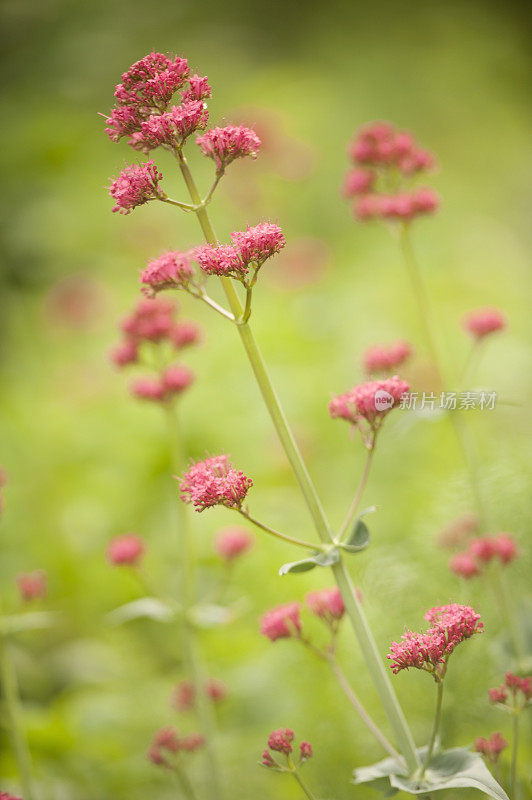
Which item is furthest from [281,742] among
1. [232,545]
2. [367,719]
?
[232,545]

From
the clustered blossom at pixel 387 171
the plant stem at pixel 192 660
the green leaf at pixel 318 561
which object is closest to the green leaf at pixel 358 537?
the green leaf at pixel 318 561

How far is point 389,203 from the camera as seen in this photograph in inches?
54.9

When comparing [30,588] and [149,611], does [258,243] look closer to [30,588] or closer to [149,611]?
[149,611]

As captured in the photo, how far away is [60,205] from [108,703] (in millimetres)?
4002

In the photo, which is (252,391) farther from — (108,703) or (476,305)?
(108,703)

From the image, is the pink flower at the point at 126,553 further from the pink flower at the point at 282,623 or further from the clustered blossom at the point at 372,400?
the clustered blossom at the point at 372,400

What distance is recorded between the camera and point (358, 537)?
0.90 metres

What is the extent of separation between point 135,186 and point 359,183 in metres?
0.73

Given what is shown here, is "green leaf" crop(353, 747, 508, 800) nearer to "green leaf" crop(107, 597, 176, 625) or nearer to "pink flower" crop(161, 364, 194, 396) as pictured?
"green leaf" crop(107, 597, 176, 625)

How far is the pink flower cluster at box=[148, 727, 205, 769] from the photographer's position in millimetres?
1201

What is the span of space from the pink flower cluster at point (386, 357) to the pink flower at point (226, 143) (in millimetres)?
492

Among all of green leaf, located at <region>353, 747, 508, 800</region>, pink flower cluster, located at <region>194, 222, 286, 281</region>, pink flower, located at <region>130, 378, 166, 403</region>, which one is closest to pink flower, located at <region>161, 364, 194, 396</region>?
pink flower, located at <region>130, 378, 166, 403</region>

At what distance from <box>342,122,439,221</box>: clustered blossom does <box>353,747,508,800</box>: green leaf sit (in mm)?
988

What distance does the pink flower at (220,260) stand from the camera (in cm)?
81
